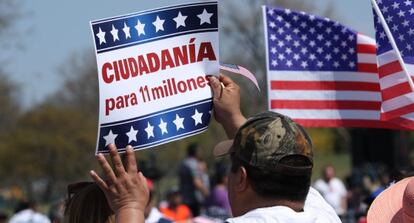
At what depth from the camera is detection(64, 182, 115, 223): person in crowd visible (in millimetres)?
4234

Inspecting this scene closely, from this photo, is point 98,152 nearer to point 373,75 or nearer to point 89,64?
point 373,75

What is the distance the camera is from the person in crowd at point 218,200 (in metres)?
16.6

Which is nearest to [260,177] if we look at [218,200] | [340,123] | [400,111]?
[400,111]

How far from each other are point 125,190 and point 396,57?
313 centimetres

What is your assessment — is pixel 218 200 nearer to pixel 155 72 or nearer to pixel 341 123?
pixel 341 123

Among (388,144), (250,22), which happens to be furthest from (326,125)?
(250,22)

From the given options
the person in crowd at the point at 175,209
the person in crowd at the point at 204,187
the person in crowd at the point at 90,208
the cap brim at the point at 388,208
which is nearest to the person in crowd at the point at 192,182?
the person in crowd at the point at 204,187

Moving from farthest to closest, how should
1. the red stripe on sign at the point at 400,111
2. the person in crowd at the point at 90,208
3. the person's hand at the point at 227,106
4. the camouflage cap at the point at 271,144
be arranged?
1. the red stripe on sign at the point at 400,111
2. the person's hand at the point at 227,106
3. the person in crowd at the point at 90,208
4. the camouflage cap at the point at 271,144

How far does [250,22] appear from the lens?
153ft

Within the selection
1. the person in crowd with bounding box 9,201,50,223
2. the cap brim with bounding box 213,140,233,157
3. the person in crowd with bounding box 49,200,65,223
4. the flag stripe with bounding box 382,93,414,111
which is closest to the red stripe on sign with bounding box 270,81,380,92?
the flag stripe with bounding box 382,93,414,111

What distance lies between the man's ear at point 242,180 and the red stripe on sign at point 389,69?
119 inches

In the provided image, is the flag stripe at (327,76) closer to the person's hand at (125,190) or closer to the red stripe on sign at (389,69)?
the red stripe on sign at (389,69)

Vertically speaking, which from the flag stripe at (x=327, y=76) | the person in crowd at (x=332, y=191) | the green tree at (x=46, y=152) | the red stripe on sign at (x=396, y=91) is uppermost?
the red stripe on sign at (x=396, y=91)

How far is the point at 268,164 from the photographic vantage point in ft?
11.9
